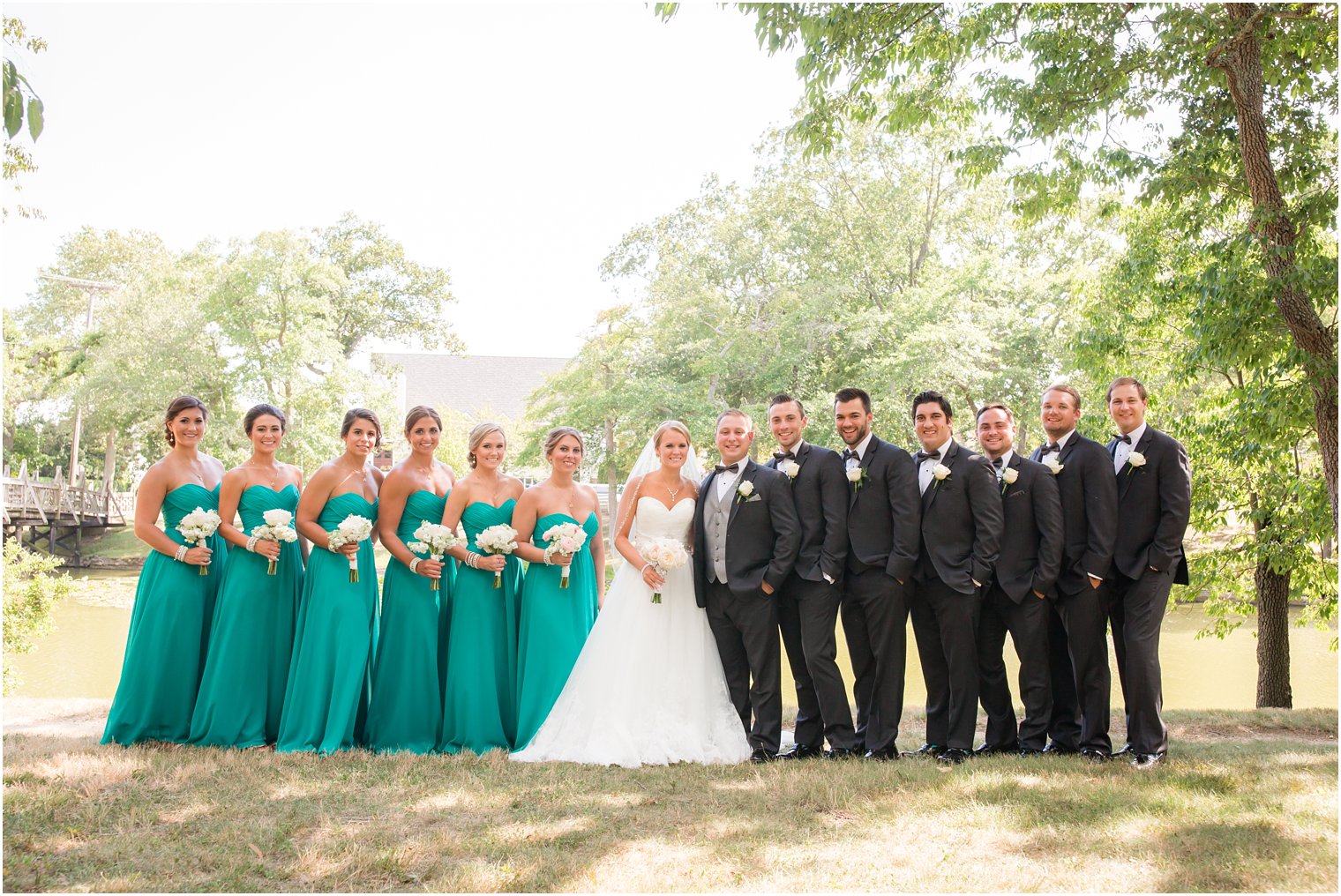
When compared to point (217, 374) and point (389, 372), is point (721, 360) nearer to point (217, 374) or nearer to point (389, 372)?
point (217, 374)

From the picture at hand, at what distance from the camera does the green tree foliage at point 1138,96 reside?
295 inches

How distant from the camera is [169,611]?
6.55 m

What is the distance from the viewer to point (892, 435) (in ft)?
74.1

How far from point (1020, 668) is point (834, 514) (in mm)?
1576

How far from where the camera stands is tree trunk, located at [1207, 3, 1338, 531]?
7469 mm

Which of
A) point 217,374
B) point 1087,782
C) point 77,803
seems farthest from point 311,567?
point 217,374

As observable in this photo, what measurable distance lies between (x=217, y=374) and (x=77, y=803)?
27.3 m

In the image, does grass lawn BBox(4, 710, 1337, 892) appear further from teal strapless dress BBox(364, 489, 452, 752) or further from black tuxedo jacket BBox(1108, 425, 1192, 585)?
black tuxedo jacket BBox(1108, 425, 1192, 585)

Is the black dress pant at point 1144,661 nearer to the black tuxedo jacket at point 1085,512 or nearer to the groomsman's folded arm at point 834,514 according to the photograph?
the black tuxedo jacket at point 1085,512

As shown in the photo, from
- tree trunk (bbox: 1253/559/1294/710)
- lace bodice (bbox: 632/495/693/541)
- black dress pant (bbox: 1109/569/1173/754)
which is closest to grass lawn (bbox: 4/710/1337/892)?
black dress pant (bbox: 1109/569/1173/754)

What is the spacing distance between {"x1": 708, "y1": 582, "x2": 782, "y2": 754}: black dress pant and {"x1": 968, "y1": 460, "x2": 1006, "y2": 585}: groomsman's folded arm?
4.37 feet

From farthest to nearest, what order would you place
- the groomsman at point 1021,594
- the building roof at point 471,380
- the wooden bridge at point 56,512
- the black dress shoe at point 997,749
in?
the building roof at point 471,380
the wooden bridge at point 56,512
the black dress shoe at point 997,749
the groomsman at point 1021,594

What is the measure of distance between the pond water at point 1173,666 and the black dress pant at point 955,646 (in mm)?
5565

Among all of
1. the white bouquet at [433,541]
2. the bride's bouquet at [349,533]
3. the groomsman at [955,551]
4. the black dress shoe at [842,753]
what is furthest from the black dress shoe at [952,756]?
the bride's bouquet at [349,533]
